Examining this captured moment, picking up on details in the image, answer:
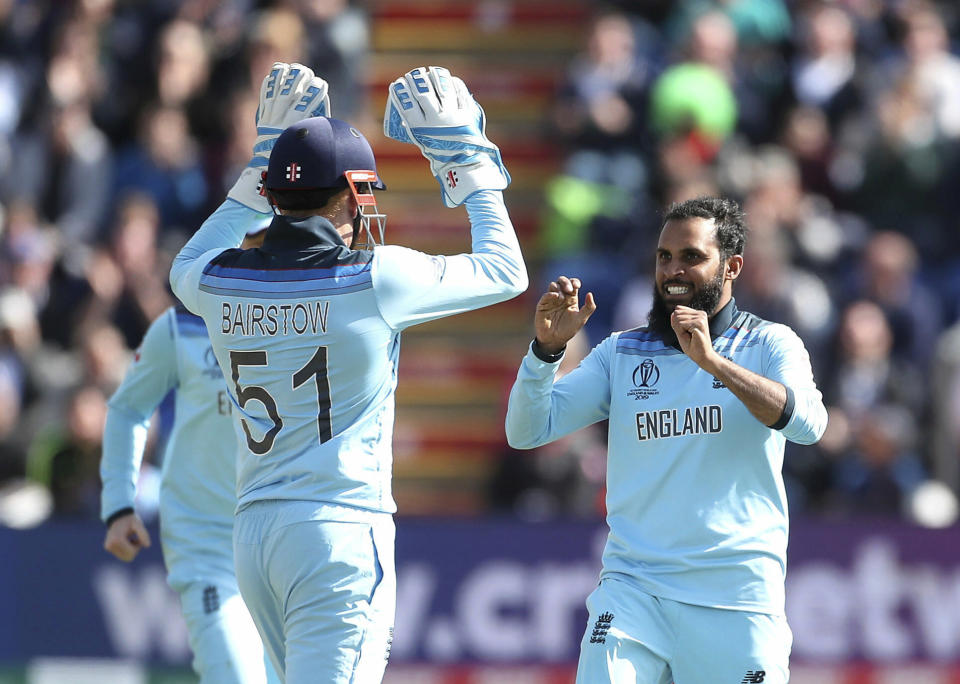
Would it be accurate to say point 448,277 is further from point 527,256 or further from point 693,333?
point 527,256

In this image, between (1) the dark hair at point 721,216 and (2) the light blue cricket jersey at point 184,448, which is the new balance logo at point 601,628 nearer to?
(1) the dark hair at point 721,216

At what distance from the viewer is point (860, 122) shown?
41.1 feet

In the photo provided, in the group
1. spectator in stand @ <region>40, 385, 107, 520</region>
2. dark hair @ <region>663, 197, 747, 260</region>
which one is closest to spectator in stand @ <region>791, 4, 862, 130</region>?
spectator in stand @ <region>40, 385, 107, 520</region>

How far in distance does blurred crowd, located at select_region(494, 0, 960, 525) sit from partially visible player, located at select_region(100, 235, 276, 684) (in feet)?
13.8

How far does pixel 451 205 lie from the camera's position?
5469 millimetres

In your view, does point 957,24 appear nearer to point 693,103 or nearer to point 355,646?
point 693,103

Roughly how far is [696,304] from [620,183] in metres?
6.53

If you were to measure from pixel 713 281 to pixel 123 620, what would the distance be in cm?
494

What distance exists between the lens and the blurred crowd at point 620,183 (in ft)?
34.7

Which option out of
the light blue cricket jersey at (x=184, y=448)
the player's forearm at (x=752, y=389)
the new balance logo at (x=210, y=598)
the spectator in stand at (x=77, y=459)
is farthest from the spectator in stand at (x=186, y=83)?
the player's forearm at (x=752, y=389)

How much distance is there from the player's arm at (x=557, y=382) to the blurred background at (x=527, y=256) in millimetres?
3711

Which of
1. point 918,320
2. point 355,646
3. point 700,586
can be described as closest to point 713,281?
point 700,586

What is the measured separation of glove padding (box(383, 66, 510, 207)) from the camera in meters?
5.33

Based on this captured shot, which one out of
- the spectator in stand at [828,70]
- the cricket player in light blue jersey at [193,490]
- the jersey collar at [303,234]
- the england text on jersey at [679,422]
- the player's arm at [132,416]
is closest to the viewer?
the jersey collar at [303,234]
